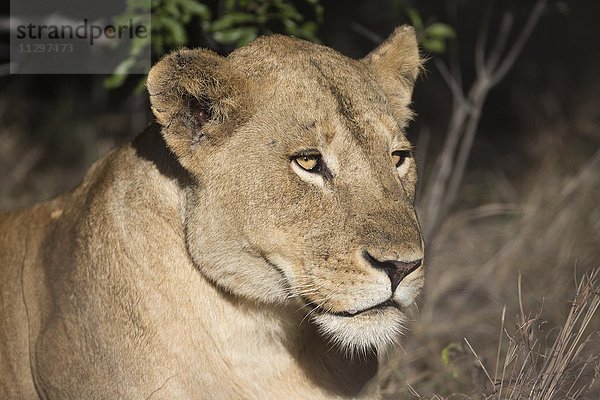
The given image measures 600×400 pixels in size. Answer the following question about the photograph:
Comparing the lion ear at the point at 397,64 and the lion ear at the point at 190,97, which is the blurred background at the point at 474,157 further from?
the lion ear at the point at 190,97

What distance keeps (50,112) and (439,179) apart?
4.27m

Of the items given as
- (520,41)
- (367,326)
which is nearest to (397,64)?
(367,326)

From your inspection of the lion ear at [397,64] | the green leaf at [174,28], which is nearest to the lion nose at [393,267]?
the lion ear at [397,64]

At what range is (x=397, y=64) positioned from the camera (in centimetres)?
378

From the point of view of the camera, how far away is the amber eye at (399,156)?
134 inches

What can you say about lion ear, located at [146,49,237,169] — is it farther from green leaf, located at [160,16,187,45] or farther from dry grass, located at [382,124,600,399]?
dry grass, located at [382,124,600,399]

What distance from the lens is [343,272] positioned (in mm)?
3029

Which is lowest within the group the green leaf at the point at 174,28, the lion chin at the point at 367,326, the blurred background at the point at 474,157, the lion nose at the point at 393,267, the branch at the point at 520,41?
the blurred background at the point at 474,157

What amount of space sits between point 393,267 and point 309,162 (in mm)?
463

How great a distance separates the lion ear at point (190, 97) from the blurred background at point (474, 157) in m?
0.83

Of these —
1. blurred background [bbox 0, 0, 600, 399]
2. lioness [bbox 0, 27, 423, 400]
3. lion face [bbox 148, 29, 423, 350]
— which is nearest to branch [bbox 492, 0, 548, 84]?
blurred background [bbox 0, 0, 600, 399]

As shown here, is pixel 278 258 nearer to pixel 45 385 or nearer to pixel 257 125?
pixel 257 125

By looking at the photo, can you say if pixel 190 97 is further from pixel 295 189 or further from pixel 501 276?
pixel 501 276

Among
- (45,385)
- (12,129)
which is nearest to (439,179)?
(45,385)
